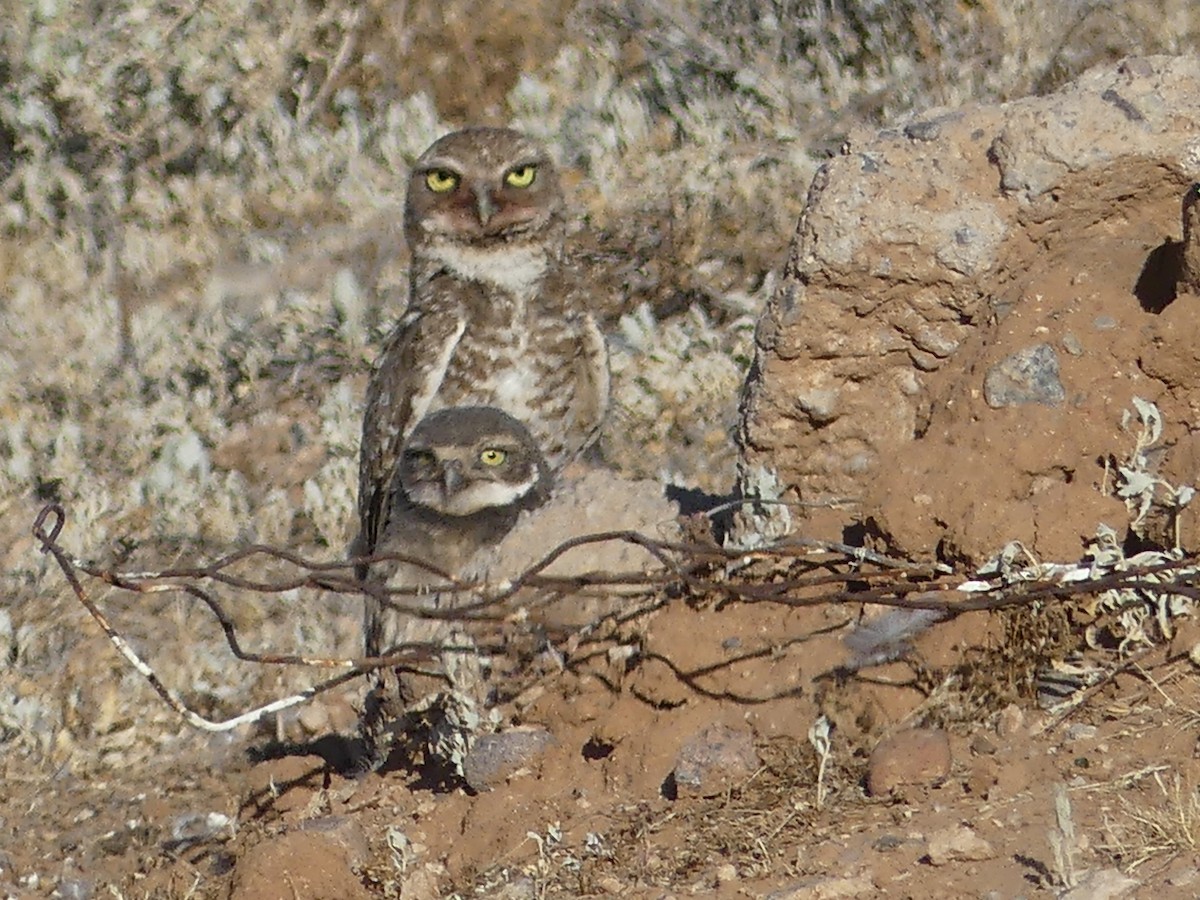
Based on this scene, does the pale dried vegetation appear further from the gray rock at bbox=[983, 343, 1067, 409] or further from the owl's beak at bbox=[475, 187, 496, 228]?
the gray rock at bbox=[983, 343, 1067, 409]

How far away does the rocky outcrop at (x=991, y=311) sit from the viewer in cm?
406

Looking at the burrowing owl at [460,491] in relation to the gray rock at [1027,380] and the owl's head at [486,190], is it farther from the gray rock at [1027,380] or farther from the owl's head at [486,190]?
the gray rock at [1027,380]

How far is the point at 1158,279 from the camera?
4.22 meters

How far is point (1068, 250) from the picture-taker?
4297 millimetres

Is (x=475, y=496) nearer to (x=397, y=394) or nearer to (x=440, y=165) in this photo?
(x=397, y=394)

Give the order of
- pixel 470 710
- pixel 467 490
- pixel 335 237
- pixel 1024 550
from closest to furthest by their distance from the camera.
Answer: pixel 1024 550 < pixel 470 710 < pixel 467 490 < pixel 335 237

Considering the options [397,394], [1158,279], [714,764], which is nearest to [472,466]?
[397,394]

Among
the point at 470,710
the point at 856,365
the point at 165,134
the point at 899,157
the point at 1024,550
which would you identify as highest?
the point at 165,134

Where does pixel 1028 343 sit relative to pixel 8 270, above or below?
below

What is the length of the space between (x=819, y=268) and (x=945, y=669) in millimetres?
938

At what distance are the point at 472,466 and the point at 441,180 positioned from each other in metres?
1.61

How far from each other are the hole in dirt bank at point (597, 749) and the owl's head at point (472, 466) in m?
1.84

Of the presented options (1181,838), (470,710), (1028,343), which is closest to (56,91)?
(470,710)

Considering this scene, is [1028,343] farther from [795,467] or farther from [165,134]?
[165,134]
